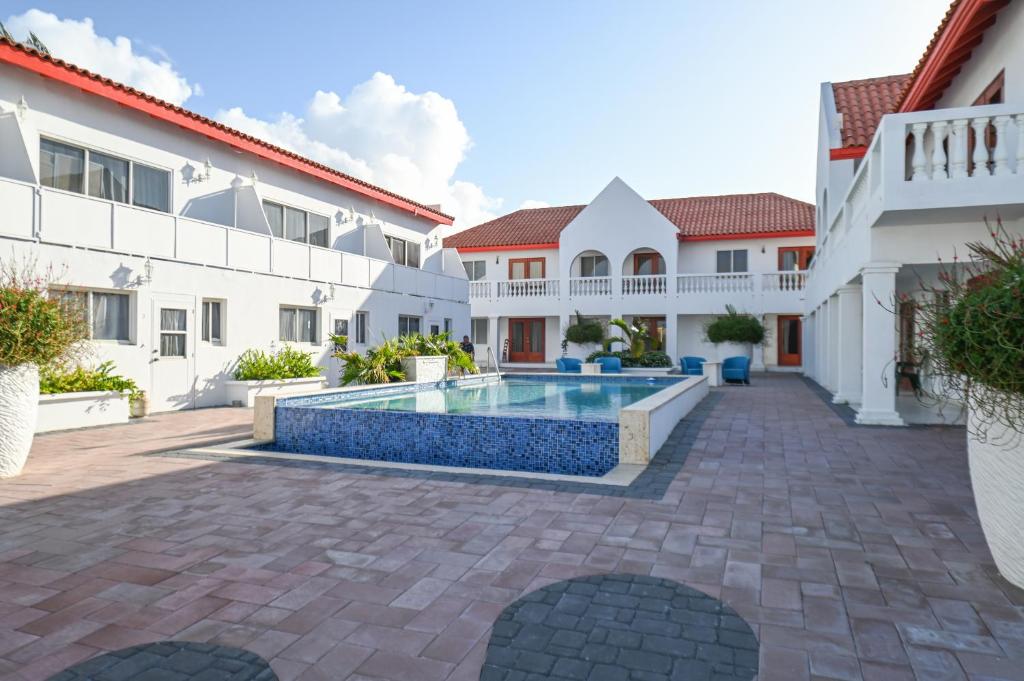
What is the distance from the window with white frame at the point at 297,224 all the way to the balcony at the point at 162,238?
3.27 ft

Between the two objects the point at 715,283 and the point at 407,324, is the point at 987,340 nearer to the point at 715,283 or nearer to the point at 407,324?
the point at 407,324

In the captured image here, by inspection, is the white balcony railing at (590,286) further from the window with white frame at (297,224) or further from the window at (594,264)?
the window with white frame at (297,224)

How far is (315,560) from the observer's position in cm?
454

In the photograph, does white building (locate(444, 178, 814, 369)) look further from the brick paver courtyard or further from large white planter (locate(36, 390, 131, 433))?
the brick paver courtyard

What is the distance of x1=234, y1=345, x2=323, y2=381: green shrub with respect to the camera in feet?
51.7

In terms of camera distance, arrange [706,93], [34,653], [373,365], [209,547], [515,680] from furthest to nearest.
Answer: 1. [373,365]
2. [706,93]
3. [209,547]
4. [34,653]
5. [515,680]

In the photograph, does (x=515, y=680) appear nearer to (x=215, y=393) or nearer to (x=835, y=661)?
(x=835, y=661)

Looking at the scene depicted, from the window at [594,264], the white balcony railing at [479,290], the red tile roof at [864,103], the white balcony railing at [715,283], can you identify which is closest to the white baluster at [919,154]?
the red tile roof at [864,103]

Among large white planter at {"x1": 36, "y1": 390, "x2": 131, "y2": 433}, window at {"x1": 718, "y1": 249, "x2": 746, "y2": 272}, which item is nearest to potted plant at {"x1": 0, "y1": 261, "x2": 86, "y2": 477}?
large white planter at {"x1": 36, "y1": 390, "x2": 131, "y2": 433}

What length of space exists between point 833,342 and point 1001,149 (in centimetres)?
918

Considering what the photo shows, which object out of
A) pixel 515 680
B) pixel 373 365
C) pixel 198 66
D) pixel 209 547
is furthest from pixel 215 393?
pixel 515 680

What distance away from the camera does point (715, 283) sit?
92.7 feet

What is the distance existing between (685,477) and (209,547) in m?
4.76

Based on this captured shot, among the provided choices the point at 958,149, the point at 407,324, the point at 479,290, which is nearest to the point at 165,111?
the point at 407,324
